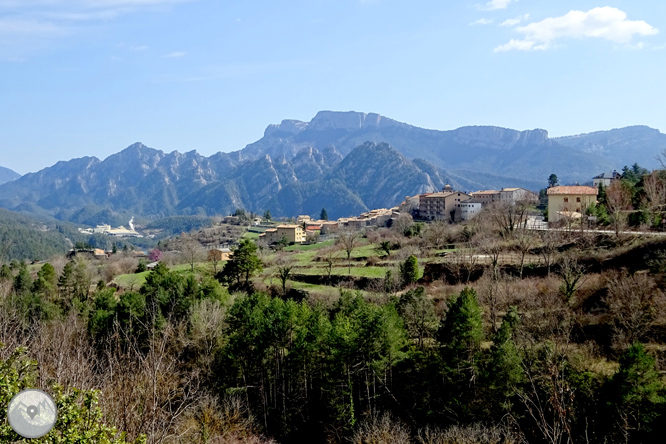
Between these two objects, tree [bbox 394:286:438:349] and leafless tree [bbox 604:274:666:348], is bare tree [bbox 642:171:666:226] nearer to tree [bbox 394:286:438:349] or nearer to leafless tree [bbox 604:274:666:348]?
leafless tree [bbox 604:274:666:348]

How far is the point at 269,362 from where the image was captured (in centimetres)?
2869

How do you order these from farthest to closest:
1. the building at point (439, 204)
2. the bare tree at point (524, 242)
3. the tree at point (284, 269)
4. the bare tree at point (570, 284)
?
the building at point (439, 204) → the tree at point (284, 269) → the bare tree at point (524, 242) → the bare tree at point (570, 284)

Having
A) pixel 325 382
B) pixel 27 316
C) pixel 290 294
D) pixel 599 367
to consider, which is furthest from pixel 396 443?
pixel 27 316

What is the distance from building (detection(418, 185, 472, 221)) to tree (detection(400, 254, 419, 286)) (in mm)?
49258

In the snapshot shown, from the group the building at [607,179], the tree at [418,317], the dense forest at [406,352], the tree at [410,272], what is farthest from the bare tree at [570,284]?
the building at [607,179]

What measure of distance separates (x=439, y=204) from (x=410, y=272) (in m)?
54.5

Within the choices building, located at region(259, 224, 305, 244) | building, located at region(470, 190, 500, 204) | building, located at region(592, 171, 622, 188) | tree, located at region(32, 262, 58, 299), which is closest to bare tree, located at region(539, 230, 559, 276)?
building, located at region(592, 171, 622, 188)

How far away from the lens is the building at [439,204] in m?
89.7

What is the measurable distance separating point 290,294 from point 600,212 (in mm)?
28957

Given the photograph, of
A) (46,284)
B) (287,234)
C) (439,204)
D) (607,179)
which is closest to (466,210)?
(439,204)

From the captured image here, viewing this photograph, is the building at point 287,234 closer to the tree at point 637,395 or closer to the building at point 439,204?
the building at point 439,204

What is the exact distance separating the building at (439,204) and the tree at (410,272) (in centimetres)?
4926

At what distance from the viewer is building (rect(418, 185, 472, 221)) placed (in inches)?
3531

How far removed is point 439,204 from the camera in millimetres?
91562
